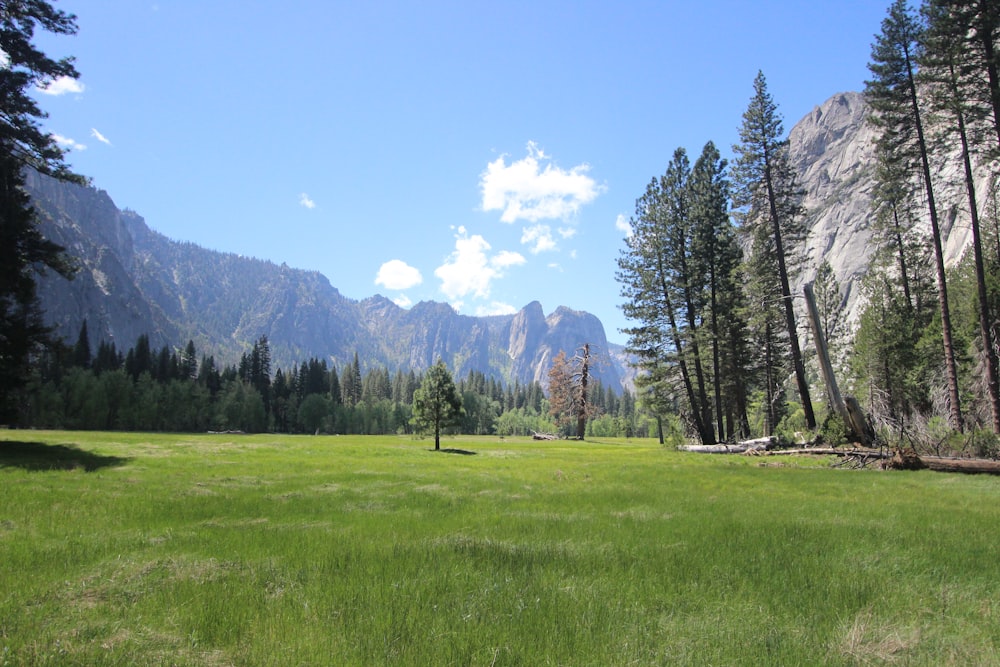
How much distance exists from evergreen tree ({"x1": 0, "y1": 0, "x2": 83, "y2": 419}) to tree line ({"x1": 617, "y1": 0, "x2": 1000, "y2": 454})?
117 ft

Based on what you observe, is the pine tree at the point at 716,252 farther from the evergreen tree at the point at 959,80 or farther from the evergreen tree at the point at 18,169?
the evergreen tree at the point at 18,169

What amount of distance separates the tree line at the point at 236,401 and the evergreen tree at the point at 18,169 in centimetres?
2982

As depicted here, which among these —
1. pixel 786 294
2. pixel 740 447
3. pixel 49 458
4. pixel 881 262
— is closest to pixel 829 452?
pixel 740 447

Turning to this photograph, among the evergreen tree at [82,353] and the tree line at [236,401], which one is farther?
the evergreen tree at [82,353]

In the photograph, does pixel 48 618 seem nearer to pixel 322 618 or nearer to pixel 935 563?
pixel 322 618

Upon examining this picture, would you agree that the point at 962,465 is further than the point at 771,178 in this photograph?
No

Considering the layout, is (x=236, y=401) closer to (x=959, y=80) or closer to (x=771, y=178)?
(x=771, y=178)

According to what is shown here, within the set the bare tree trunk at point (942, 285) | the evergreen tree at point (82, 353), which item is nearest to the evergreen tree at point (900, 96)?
the bare tree trunk at point (942, 285)

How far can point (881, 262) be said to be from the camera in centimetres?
3219

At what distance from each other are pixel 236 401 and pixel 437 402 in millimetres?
77018

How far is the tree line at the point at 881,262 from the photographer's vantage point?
23125 millimetres

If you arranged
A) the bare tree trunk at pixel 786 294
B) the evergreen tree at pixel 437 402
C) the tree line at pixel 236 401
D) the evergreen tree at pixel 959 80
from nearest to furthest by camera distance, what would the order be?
1. the evergreen tree at pixel 959 80
2. the bare tree trunk at pixel 786 294
3. the evergreen tree at pixel 437 402
4. the tree line at pixel 236 401

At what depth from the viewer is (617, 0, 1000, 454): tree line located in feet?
75.9

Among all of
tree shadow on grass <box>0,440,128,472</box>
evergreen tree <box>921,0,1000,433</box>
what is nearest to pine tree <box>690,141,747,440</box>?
evergreen tree <box>921,0,1000,433</box>
